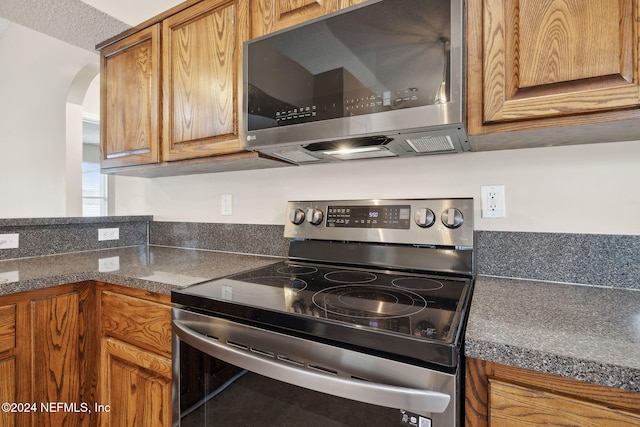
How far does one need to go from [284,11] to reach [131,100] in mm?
965

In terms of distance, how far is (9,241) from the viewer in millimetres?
1504

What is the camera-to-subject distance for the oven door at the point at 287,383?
0.61 meters

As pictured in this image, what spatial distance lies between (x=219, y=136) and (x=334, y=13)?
66 cm

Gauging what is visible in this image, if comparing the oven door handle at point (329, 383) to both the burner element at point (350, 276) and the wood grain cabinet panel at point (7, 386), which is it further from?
the wood grain cabinet panel at point (7, 386)

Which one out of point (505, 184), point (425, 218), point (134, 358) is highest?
point (505, 184)

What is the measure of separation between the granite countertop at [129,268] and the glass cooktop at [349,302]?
160 millimetres

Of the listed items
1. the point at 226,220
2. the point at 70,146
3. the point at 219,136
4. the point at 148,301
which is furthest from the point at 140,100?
the point at 70,146

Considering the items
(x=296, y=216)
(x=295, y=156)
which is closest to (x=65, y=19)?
(x=295, y=156)

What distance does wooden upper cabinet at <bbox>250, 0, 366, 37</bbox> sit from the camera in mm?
1106

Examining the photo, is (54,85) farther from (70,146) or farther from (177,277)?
(177,277)

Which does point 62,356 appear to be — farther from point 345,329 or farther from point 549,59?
point 549,59

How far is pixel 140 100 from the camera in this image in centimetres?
161

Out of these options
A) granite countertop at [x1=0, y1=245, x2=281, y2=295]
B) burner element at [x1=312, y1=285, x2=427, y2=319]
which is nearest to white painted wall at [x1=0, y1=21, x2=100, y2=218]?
granite countertop at [x1=0, y1=245, x2=281, y2=295]

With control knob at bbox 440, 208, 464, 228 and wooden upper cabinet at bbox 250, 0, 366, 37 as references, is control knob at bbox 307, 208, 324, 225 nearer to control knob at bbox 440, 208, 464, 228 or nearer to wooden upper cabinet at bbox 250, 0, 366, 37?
control knob at bbox 440, 208, 464, 228
